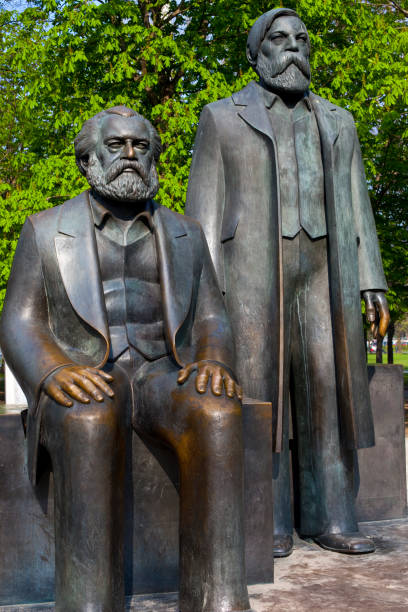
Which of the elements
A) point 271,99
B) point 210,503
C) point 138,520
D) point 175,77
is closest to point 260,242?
point 271,99

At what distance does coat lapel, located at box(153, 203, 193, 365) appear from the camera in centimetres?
363

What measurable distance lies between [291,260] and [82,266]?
1437 millimetres

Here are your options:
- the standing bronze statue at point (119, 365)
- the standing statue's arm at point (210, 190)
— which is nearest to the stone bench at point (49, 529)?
the standing bronze statue at point (119, 365)

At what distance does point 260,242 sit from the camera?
14.9 ft

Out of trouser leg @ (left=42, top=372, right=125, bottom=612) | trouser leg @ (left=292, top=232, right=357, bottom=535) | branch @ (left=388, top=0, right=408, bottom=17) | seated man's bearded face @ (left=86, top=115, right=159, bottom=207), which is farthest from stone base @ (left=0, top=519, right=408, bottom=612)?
branch @ (left=388, top=0, right=408, bottom=17)

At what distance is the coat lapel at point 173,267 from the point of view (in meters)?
3.63

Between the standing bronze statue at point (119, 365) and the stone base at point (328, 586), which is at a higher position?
the standing bronze statue at point (119, 365)

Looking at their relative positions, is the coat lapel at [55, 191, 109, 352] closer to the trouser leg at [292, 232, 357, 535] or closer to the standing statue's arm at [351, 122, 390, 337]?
the trouser leg at [292, 232, 357, 535]

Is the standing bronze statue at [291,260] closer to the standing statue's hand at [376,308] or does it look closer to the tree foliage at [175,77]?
the standing statue's hand at [376,308]

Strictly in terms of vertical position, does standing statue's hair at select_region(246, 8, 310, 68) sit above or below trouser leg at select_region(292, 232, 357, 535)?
above

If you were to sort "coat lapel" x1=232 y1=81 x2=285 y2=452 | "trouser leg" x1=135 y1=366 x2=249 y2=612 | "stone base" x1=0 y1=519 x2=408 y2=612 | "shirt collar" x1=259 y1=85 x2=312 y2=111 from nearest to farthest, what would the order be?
"trouser leg" x1=135 y1=366 x2=249 y2=612 → "stone base" x1=0 y1=519 x2=408 y2=612 → "coat lapel" x1=232 y1=81 x2=285 y2=452 → "shirt collar" x1=259 y1=85 x2=312 y2=111

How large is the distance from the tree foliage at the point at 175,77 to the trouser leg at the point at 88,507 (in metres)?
7.79

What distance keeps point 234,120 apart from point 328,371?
151 cm

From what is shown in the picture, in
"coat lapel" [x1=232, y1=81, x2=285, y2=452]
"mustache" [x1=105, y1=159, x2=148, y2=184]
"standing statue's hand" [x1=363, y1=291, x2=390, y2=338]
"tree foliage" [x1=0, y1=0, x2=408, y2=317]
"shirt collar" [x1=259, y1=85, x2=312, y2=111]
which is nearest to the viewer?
"mustache" [x1=105, y1=159, x2=148, y2=184]
